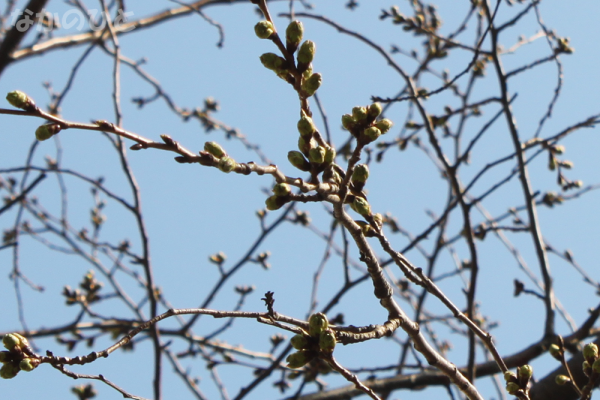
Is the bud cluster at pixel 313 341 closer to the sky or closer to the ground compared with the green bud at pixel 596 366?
closer to the sky

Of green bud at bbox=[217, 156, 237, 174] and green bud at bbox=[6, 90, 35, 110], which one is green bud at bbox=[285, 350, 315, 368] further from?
green bud at bbox=[6, 90, 35, 110]

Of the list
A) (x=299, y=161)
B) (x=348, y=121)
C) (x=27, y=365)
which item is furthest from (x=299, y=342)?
(x=27, y=365)

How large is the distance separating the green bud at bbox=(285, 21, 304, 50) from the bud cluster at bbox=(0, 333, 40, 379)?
3.48ft

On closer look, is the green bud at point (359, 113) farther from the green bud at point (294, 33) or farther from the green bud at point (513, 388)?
the green bud at point (513, 388)

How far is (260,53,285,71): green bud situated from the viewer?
139 cm

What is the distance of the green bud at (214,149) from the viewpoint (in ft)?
4.10

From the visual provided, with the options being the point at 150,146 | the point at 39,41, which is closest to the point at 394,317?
the point at 150,146

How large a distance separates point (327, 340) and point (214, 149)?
551 mm

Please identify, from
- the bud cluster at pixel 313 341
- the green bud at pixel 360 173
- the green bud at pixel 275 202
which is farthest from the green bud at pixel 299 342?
the green bud at pixel 360 173

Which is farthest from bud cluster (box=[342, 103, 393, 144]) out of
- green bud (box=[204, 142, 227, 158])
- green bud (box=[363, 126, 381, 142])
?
green bud (box=[204, 142, 227, 158])

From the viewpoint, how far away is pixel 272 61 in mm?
1396

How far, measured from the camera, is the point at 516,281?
11.5 feet

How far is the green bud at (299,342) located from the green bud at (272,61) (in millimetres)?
715

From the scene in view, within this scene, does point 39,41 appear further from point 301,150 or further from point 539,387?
point 539,387
